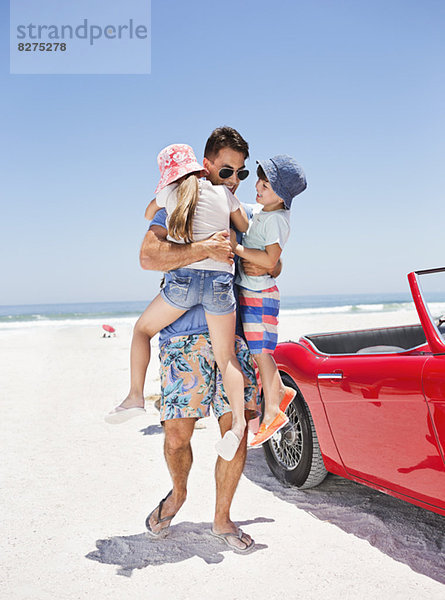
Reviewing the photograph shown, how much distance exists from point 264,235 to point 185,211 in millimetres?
514

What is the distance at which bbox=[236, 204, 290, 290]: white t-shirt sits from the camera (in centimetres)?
301

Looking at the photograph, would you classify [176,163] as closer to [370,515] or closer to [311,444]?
[311,444]

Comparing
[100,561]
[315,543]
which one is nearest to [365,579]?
[315,543]

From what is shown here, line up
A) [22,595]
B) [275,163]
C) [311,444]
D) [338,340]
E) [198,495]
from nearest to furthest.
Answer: [22,595] < [275,163] < [311,444] < [198,495] < [338,340]

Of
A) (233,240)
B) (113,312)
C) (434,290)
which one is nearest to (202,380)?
(233,240)

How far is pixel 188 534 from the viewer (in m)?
3.23

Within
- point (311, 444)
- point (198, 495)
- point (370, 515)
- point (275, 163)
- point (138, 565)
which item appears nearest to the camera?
point (138, 565)

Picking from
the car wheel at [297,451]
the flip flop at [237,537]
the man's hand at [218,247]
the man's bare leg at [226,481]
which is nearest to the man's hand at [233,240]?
the man's hand at [218,247]

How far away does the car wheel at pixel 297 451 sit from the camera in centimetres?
365

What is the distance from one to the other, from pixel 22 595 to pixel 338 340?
2.90m

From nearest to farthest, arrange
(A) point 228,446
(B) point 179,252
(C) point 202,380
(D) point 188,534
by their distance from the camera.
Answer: (A) point 228,446 → (B) point 179,252 → (C) point 202,380 → (D) point 188,534

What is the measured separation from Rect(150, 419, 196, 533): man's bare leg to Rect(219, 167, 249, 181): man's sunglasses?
143 cm

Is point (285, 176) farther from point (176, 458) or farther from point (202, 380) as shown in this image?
point (176, 458)

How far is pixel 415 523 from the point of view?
3.20 meters
